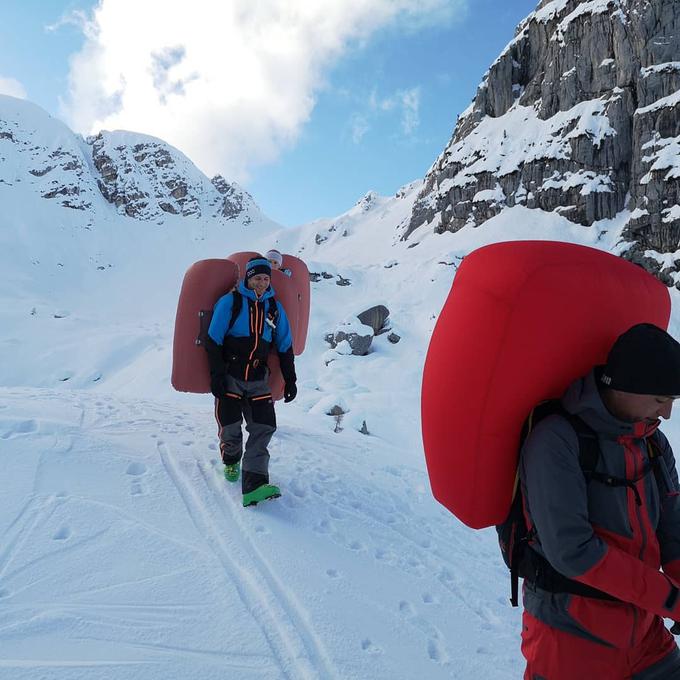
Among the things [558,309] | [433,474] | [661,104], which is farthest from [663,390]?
[661,104]

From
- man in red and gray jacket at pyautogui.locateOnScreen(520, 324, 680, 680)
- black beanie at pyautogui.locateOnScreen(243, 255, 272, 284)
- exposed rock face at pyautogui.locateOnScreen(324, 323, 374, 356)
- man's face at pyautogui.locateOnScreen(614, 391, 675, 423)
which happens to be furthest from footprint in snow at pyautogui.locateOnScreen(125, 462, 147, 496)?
exposed rock face at pyautogui.locateOnScreen(324, 323, 374, 356)

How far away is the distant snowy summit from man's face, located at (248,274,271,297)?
69.6m

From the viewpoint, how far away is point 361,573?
11.3ft

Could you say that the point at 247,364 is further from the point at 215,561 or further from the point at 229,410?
the point at 215,561

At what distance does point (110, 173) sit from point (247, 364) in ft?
268

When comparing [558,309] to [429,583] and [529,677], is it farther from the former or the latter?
[429,583]

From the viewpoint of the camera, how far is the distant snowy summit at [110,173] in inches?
2495

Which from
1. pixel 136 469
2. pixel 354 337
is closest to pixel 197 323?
pixel 136 469

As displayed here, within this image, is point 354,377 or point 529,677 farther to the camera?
point 354,377

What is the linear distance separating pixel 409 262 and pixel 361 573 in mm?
30106

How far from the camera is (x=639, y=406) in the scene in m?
1.52

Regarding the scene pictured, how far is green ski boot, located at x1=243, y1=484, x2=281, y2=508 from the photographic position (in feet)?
13.4

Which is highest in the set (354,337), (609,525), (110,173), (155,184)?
(110,173)

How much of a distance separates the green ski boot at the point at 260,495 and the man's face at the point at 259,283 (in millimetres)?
1968
